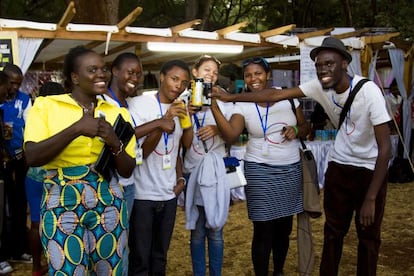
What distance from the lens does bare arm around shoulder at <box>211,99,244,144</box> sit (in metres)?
3.46

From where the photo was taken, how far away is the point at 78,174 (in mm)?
2355

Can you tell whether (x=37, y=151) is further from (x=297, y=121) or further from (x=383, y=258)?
(x=383, y=258)

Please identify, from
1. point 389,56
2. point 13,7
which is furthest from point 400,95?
point 13,7

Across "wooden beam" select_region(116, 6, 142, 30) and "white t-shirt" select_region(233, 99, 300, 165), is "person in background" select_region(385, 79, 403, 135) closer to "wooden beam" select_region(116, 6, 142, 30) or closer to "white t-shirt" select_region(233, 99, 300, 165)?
"wooden beam" select_region(116, 6, 142, 30)

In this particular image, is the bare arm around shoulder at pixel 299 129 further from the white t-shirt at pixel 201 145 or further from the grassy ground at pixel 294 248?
the grassy ground at pixel 294 248

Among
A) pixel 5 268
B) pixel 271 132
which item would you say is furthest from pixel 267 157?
pixel 5 268

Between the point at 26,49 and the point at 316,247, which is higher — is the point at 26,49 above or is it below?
above

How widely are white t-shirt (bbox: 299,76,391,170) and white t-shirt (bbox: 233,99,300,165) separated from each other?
0.84ft

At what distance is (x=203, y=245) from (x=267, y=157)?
80 cm

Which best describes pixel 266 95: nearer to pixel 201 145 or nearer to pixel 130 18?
pixel 201 145

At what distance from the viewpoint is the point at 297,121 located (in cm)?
376

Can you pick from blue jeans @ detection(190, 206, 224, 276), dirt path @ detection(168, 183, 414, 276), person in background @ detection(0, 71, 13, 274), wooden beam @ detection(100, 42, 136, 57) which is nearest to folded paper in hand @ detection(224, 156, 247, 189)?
blue jeans @ detection(190, 206, 224, 276)

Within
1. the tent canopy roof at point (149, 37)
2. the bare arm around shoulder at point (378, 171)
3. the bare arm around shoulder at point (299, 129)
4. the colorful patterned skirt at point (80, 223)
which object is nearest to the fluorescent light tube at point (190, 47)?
the tent canopy roof at point (149, 37)

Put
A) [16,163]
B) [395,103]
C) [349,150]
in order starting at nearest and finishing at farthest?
[349,150] → [16,163] → [395,103]
